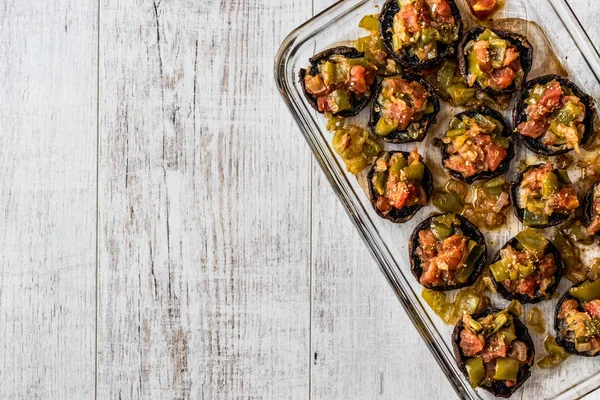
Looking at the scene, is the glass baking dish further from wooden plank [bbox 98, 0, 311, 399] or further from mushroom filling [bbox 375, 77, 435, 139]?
wooden plank [bbox 98, 0, 311, 399]

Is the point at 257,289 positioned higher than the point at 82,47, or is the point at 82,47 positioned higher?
the point at 82,47

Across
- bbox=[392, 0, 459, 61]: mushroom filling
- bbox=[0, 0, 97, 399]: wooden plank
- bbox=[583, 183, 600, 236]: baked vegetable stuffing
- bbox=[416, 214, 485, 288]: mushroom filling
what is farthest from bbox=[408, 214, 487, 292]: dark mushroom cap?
bbox=[0, 0, 97, 399]: wooden plank

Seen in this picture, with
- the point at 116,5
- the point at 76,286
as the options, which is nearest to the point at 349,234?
the point at 76,286

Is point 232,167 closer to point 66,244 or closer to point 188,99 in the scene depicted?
point 188,99

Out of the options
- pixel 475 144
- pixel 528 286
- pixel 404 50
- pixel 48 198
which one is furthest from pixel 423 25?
pixel 48 198

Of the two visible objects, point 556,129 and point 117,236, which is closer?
point 556,129

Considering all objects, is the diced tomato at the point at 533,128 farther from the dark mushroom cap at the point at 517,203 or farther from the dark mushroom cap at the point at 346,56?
the dark mushroom cap at the point at 346,56

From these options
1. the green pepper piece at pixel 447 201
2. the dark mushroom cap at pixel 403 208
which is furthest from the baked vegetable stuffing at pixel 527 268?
the dark mushroom cap at pixel 403 208
